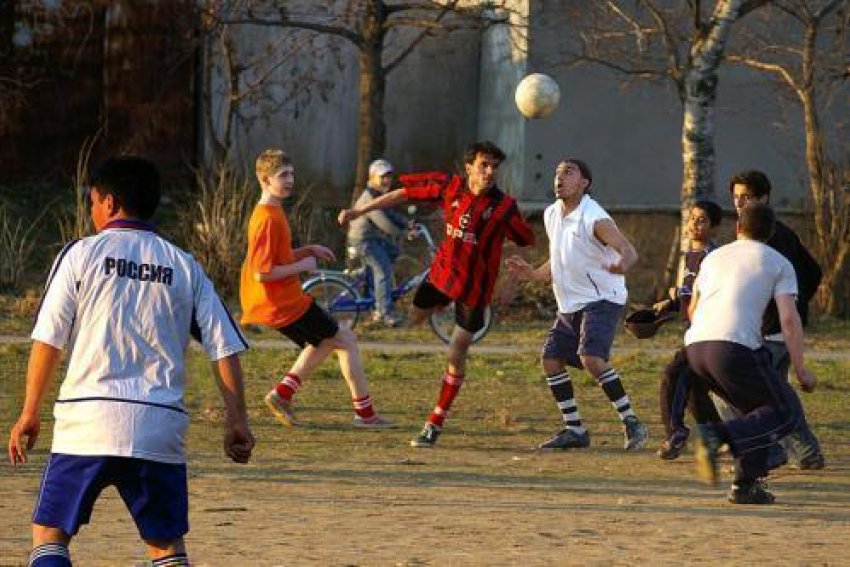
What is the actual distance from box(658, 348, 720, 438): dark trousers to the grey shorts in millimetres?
970

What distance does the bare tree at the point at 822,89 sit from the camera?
802 inches

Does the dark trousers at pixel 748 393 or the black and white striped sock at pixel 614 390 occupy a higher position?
the dark trousers at pixel 748 393

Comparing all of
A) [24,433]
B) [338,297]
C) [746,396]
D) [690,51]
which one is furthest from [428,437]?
[690,51]

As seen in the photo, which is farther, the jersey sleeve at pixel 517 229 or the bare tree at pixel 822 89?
the bare tree at pixel 822 89

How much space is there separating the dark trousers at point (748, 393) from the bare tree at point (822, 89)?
1153 centimetres

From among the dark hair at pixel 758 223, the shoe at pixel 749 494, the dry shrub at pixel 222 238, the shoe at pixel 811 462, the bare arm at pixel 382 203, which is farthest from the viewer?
the dry shrub at pixel 222 238

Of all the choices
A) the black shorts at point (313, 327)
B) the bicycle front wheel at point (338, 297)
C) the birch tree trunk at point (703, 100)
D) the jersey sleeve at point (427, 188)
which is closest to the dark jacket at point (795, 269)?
the jersey sleeve at point (427, 188)

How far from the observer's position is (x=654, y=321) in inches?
422

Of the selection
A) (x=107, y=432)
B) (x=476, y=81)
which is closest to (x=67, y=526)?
(x=107, y=432)

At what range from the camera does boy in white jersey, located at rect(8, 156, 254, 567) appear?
5.80 meters

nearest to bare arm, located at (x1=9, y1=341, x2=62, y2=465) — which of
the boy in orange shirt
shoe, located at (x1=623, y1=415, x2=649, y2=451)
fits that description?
the boy in orange shirt

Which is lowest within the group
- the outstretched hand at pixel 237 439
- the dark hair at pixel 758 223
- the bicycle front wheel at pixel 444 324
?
the bicycle front wheel at pixel 444 324

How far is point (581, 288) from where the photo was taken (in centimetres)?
1092

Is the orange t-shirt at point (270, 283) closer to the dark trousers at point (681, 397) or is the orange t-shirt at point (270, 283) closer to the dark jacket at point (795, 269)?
the dark trousers at point (681, 397)
